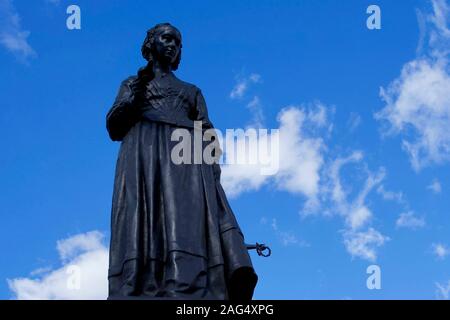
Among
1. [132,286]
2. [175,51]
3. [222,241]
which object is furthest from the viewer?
[175,51]

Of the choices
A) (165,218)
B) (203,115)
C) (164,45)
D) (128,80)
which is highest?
(164,45)

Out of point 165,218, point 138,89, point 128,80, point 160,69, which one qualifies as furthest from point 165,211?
point 160,69

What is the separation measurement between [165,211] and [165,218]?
4.6 inches

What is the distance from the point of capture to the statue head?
51.1 feet

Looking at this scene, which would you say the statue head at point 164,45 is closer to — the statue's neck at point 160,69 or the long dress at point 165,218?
the statue's neck at point 160,69

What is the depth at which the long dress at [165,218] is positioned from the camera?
13055mm

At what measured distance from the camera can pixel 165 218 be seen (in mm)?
13664

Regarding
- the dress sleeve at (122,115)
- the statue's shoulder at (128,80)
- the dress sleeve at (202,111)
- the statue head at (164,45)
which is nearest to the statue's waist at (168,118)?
the dress sleeve at (122,115)

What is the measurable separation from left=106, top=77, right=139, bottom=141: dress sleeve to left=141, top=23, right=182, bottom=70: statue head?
2.83ft

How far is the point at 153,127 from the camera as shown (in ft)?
48.0

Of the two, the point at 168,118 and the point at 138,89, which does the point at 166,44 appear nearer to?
the point at 138,89
